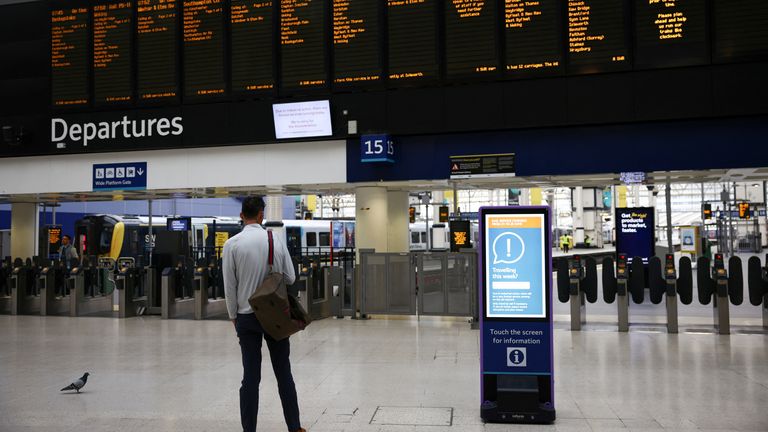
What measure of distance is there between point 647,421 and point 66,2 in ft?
43.0

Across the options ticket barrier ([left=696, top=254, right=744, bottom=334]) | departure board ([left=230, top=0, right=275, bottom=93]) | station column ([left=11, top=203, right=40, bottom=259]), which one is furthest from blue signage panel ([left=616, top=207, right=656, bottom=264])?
station column ([left=11, top=203, right=40, bottom=259])

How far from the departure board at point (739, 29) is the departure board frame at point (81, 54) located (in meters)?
11.3

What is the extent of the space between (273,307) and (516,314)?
80.4 inches

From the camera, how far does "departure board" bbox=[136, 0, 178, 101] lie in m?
12.9

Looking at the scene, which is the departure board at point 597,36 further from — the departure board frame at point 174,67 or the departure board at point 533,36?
the departure board frame at point 174,67

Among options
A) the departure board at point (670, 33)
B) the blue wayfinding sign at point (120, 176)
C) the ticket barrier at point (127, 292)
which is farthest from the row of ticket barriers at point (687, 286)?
the ticket barrier at point (127, 292)

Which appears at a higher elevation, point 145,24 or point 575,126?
point 145,24

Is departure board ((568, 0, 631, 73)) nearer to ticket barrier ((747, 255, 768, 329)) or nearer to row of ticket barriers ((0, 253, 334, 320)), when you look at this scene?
ticket barrier ((747, 255, 768, 329))

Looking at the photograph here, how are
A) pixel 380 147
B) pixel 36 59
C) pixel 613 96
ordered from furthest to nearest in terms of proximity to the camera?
pixel 36 59 < pixel 380 147 < pixel 613 96

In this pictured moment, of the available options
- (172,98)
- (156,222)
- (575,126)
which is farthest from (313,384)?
(156,222)

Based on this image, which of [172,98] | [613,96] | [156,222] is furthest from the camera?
[156,222]

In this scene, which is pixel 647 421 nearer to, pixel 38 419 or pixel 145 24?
pixel 38 419

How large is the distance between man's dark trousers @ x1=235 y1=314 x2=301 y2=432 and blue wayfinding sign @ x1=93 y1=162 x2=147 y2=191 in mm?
9501

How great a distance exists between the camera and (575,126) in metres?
11.2
